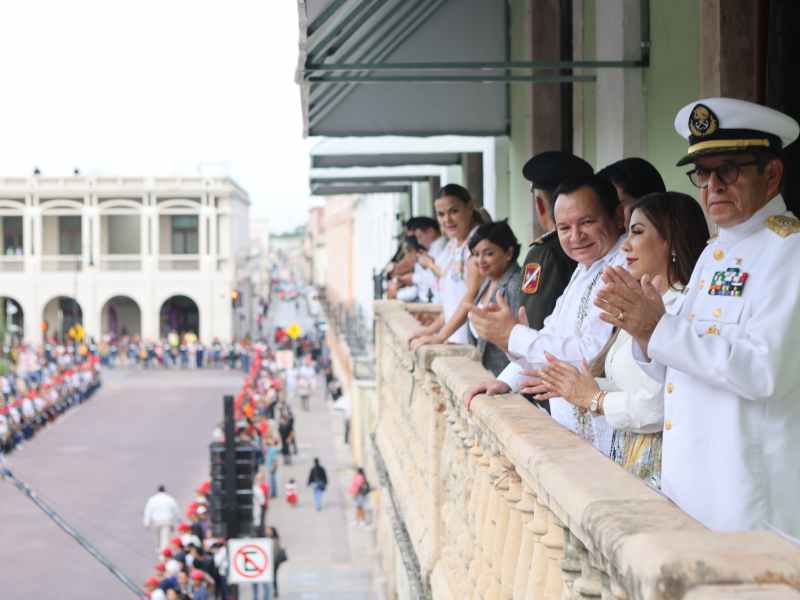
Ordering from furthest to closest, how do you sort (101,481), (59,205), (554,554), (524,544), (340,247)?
(59,205), (340,247), (101,481), (524,544), (554,554)

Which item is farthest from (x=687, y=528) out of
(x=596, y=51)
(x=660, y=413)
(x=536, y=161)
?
(x=596, y=51)

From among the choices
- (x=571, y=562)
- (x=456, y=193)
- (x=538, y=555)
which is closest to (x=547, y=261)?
(x=538, y=555)

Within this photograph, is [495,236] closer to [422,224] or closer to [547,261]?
[547,261]

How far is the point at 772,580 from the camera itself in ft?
6.81

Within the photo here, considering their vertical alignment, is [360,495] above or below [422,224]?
below

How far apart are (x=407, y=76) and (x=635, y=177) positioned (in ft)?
14.5

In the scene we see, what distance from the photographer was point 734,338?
10.8 feet

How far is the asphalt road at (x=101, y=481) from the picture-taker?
21.7 m

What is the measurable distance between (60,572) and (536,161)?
1853 cm

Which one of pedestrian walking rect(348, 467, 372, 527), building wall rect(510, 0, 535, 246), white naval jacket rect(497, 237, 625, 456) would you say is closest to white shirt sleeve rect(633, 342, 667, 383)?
white naval jacket rect(497, 237, 625, 456)

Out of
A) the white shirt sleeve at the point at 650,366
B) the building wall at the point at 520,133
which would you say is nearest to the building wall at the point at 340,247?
the building wall at the point at 520,133

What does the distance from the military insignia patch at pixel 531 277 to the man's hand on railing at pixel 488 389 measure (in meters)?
0.66

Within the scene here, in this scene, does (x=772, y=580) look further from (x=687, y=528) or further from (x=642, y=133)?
(x=642, y=133)

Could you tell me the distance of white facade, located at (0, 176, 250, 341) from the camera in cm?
7094
